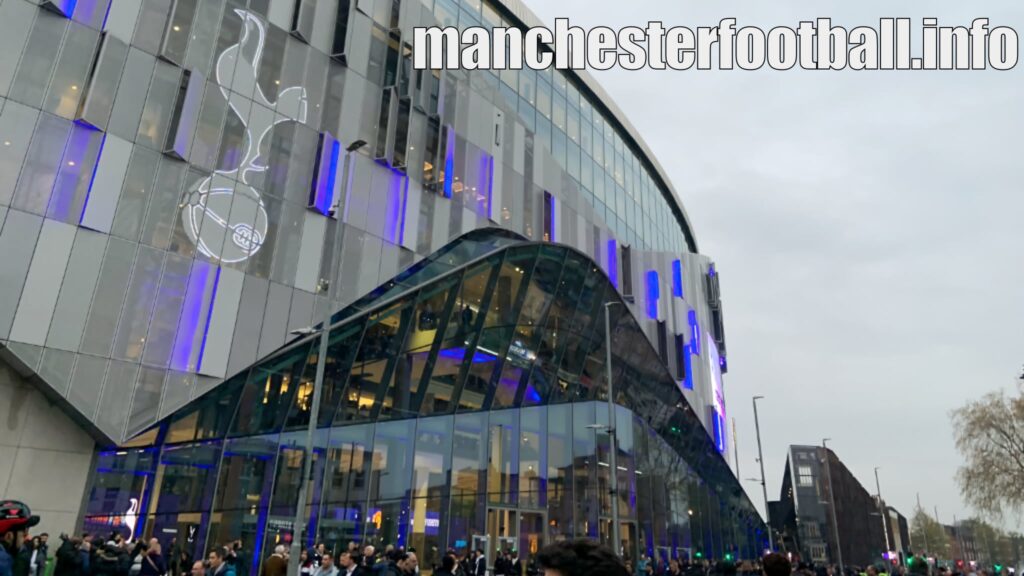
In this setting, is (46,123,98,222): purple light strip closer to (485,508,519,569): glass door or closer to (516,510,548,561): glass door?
(485,508,519,569): glass door

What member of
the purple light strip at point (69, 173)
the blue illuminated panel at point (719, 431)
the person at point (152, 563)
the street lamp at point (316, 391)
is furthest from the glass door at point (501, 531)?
the blue illuminated panel at point (719, 431)

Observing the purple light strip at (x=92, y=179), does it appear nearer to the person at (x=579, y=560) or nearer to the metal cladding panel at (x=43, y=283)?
the metal cladding panel at (x=43, y=283)

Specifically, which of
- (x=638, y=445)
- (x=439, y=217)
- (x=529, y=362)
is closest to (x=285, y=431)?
(x=439, y=217)

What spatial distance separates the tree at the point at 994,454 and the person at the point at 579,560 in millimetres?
54277

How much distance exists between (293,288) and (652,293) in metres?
30.4

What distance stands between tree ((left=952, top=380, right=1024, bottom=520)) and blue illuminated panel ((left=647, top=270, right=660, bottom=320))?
76.3ft

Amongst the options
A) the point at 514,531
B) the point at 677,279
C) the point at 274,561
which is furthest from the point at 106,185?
the point at 677,279

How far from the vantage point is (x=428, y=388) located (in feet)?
90.5

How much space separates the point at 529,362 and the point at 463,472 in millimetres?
6171

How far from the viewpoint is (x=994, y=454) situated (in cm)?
4506

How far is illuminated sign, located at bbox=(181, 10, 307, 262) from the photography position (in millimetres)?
20297

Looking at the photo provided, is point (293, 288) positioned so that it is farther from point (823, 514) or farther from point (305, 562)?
point (823, 514)

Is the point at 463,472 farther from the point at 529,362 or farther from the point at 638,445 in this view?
the point at 638,445

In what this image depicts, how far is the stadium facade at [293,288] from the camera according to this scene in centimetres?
1761
